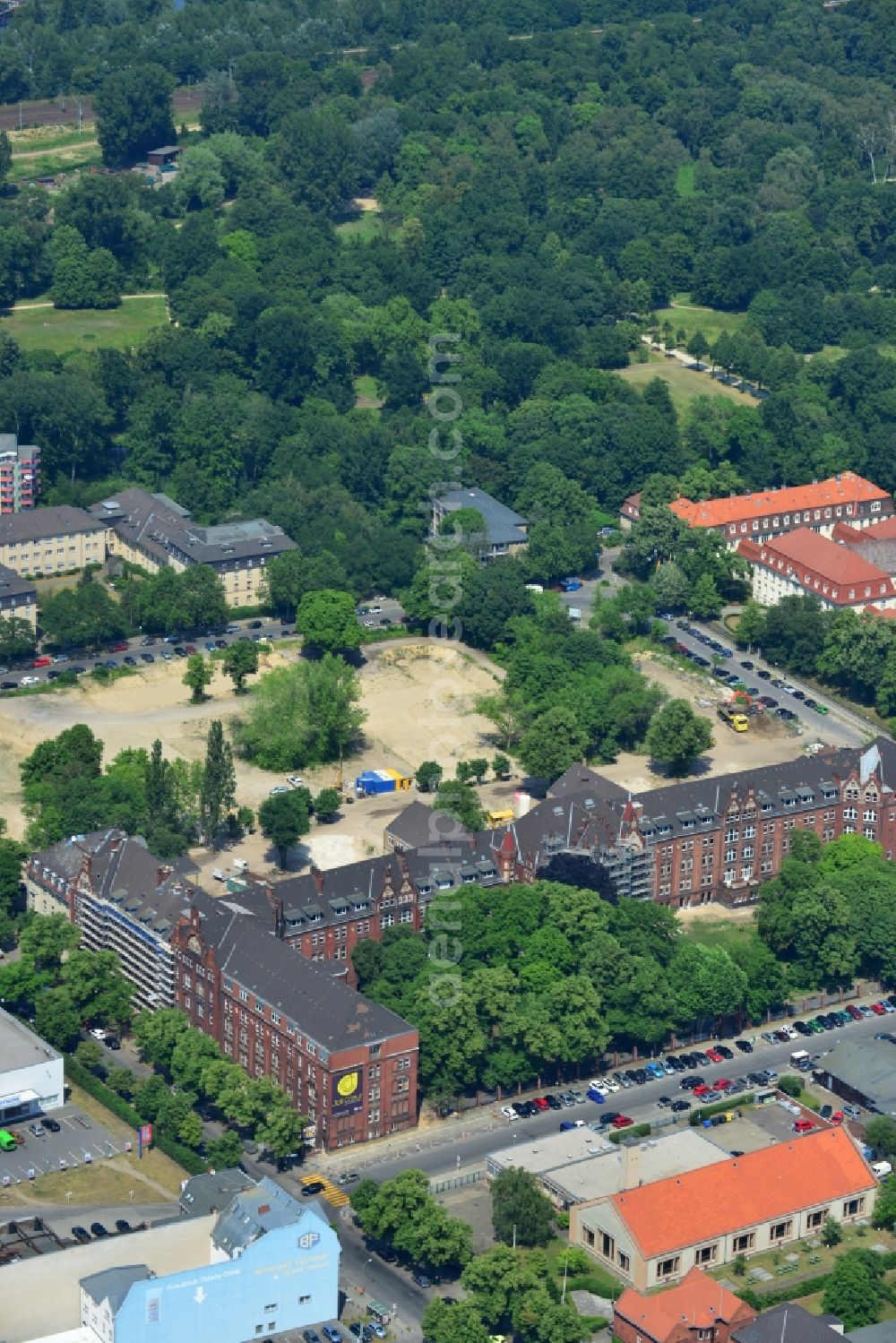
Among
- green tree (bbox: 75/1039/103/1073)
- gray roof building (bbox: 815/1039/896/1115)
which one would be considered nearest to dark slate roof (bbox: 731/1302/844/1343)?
gray roof building (bbox: 815/1039/896/1115)

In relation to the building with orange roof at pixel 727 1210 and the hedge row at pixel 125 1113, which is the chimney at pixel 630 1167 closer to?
the building with orange roof at pixel 727 1210

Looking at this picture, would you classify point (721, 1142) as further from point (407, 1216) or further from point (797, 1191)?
point (407, 1216)

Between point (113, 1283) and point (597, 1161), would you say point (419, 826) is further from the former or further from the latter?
point (113, 1283)

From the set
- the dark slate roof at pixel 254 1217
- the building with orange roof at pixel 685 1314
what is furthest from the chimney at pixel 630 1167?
the dark slate roof at pixel 254 1217

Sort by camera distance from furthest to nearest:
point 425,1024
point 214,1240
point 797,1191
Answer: point 425,1024 → point 797,1191 → point 214,1240

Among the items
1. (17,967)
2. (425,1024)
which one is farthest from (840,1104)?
(17,967)

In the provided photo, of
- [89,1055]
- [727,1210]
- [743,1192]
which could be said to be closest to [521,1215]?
[727,1210]

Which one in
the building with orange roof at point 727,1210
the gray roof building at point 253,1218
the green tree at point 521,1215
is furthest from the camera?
the green tree at point 521,1215
